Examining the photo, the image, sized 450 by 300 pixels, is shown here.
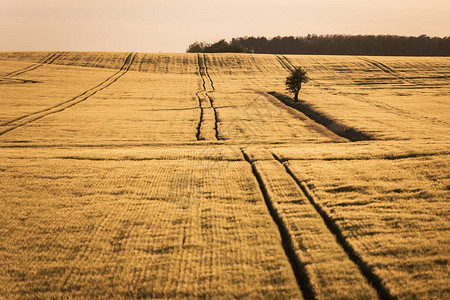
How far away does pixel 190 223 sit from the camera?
1124 cm

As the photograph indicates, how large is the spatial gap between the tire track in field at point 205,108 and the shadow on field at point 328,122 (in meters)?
10.1

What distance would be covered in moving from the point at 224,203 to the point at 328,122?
1975 cm

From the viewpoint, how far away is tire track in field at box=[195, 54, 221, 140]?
25192 mm

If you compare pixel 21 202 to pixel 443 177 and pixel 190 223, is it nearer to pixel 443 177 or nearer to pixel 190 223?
pixel 190 223

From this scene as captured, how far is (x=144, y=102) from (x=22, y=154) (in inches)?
793

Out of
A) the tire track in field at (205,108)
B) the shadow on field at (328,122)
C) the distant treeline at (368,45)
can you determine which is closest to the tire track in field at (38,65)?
the tire track in field at (205,108)

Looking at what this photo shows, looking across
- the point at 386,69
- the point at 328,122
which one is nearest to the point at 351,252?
the point at 328,122

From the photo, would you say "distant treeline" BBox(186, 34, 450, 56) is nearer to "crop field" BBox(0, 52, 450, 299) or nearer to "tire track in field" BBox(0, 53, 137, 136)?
"tire track in field" BBox(0, 53, 137, 136)

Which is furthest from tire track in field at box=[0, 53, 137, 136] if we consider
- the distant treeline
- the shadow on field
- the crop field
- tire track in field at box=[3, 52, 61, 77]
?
the distant treeline

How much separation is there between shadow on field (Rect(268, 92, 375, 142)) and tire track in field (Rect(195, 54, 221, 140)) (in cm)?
1013

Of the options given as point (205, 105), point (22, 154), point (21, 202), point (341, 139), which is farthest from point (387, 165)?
point (205, 105)

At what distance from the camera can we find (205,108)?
35.5m

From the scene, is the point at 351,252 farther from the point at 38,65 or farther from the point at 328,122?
the point at 38,65

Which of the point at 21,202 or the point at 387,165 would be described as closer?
the point at 21,202
